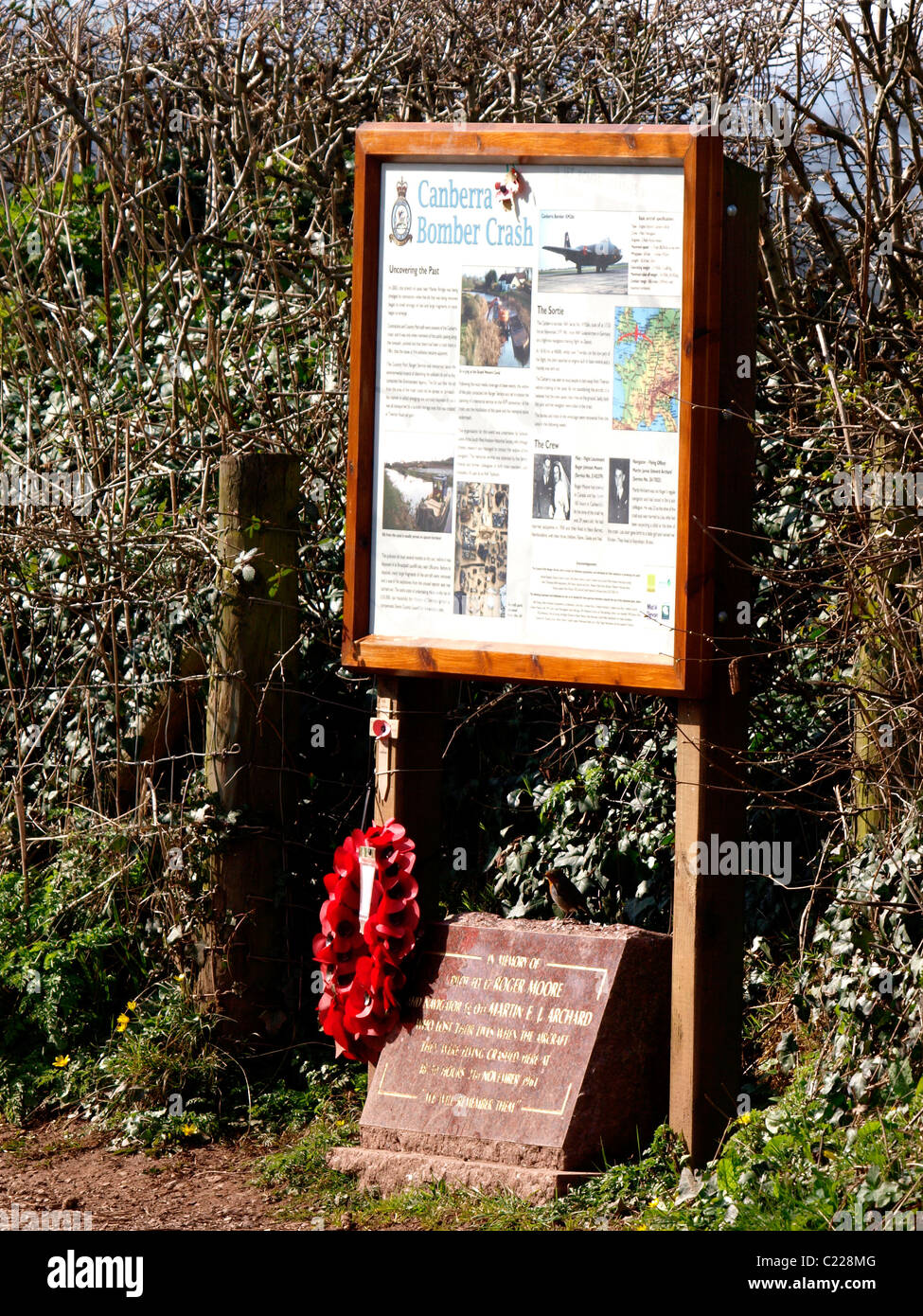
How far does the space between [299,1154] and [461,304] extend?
8.62 ft

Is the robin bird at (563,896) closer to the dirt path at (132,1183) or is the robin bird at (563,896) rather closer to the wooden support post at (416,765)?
the wooden support post at (416,765)

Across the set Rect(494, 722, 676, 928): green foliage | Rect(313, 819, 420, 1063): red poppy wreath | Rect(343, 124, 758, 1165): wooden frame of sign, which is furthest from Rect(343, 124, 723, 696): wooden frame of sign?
Rect(494, 722, 676, 928): green foliage

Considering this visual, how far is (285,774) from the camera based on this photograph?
17.7 ft

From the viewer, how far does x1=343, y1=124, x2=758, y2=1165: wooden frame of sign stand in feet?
13.1

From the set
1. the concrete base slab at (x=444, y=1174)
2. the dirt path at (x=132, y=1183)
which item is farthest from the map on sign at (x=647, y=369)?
the dirt path at (x=132, y=1183)

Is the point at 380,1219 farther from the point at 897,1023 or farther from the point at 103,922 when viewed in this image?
the point at 103,922

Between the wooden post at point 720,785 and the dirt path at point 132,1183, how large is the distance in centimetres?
119

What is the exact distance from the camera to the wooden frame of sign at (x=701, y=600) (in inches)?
157

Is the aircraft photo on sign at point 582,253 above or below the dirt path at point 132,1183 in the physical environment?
above

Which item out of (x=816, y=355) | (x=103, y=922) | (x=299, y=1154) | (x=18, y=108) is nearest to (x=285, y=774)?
(x=103, y=922)

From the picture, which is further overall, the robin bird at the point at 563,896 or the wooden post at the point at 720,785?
the robin bird at the point at 563,896

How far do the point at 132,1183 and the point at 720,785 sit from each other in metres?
2.20

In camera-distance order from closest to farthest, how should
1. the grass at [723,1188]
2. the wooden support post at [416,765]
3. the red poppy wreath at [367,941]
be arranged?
the grass at [723,1188], the red poppy wreath at [367,941], the wooden support post at [416,765]

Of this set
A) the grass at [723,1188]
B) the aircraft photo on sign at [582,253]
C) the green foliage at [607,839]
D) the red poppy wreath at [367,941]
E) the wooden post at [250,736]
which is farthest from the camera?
the wooden post at [250,736]
